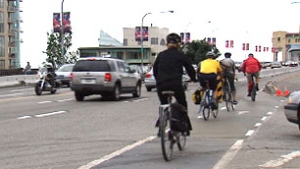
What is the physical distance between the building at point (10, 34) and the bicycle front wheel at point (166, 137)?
95912 mm

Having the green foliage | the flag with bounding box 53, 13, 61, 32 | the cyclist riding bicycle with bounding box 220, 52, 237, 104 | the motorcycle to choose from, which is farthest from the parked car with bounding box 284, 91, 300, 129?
the green foliage

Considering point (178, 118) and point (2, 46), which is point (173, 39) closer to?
point (178, 118)

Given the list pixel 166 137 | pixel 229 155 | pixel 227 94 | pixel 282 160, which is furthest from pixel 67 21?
pixel 282 160

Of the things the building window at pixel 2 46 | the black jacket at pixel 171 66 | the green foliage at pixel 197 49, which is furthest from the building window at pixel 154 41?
the black jacket at pixel 171 66

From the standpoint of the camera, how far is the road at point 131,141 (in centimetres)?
821

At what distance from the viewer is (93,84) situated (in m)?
21.1

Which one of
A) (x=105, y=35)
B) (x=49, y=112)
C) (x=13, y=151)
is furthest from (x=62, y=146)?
(x=105, y=35)

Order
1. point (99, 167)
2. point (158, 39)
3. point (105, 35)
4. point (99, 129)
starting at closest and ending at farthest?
point (99, 167), point (99, 129), point (158, 39), point (105, 35)

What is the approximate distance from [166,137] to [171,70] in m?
1.18

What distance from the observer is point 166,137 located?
26.7 ft

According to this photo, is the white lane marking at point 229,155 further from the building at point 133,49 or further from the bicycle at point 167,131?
the building at point 133,49

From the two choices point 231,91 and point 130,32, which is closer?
point 231,91

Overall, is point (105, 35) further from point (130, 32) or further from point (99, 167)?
point (99, 167)

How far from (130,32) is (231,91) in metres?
118
